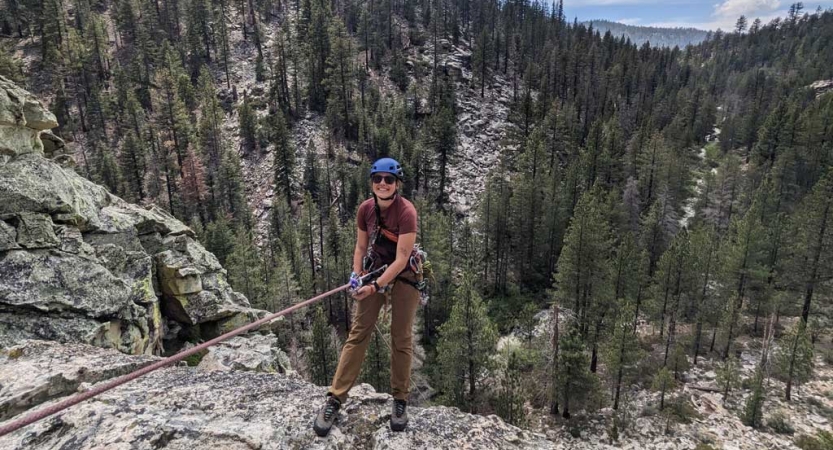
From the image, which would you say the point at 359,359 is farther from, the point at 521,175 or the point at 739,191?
the point at 739,191

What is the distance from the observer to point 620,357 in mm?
27031

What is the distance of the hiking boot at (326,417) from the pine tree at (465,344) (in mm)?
19657

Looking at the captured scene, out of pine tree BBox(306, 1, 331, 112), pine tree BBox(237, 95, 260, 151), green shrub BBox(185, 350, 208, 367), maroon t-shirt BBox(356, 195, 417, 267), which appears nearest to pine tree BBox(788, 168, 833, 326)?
maroon t-shirt BBox(356, 195, 417, 267)

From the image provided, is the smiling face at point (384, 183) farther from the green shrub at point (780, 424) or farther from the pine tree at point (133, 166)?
the pine tree at point (133, 166)

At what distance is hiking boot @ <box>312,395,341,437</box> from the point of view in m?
5.41

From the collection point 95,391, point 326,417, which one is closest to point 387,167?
point 326,417

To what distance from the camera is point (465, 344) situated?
2562 cm

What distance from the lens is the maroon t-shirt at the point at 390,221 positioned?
5.18 metres

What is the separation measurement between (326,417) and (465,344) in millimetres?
21160

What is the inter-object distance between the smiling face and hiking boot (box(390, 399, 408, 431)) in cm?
295

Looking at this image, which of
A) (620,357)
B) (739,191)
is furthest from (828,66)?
(620,357)

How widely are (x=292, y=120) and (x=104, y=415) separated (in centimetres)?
6759

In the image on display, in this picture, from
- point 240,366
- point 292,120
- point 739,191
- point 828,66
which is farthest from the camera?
point 828,66

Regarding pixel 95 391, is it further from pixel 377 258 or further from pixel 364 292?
pixel 377 258
